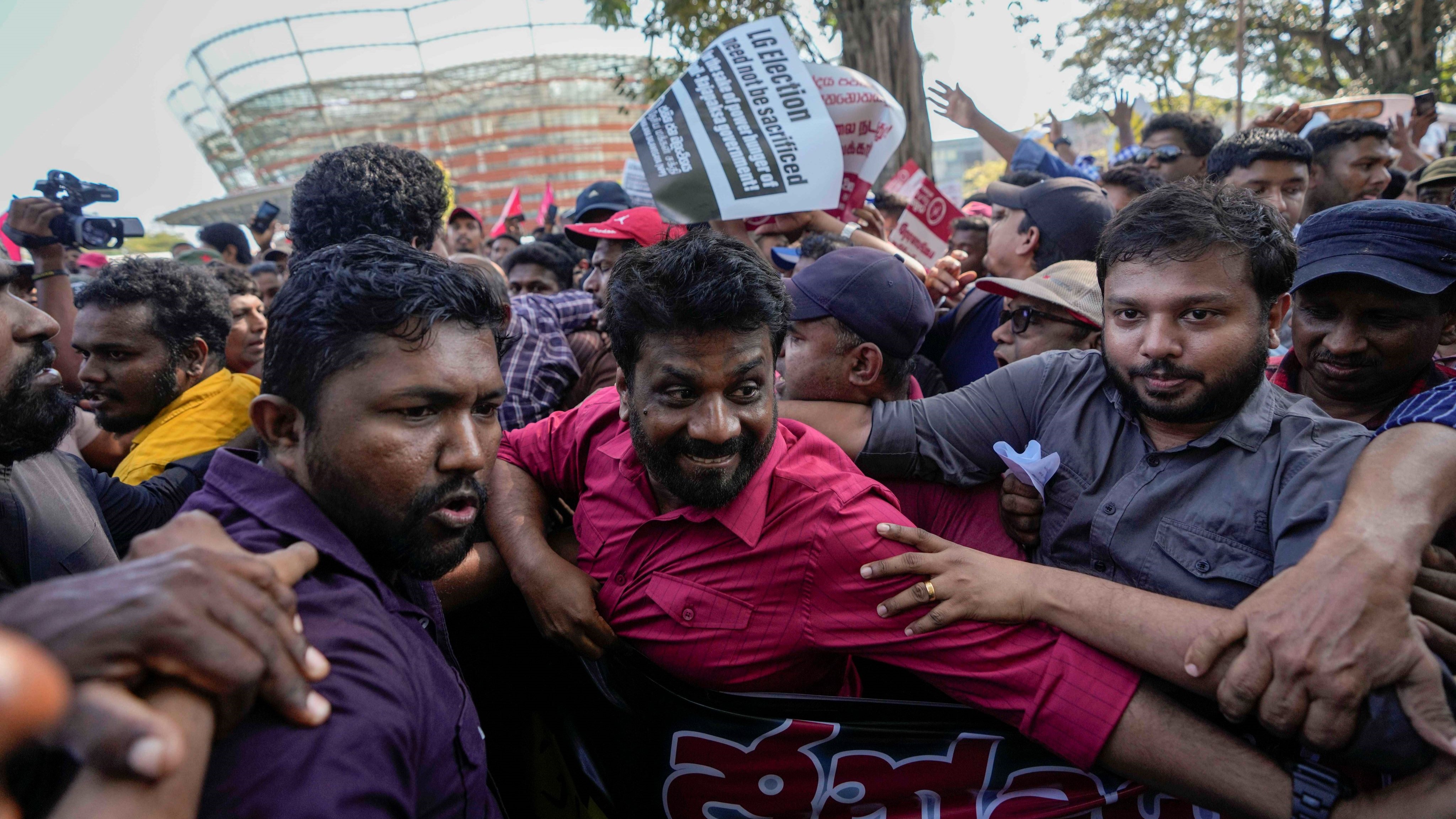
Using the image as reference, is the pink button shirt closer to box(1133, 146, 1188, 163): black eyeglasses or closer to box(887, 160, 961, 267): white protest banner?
box(887, 160, 961, 267): white protest banner

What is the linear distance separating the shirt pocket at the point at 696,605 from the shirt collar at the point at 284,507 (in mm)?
687

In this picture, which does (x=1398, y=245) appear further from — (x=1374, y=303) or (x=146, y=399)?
(x=146, y=399)

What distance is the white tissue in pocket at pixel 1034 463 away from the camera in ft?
6.81

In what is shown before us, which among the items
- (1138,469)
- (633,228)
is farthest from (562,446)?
(633,228)

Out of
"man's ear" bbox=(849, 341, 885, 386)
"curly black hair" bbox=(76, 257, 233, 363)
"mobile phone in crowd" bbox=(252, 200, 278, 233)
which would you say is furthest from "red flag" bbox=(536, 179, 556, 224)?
"man's ear" bbox=(849, 341, 885, 386)

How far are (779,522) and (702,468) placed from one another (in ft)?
0.77

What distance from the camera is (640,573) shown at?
83.3 inches

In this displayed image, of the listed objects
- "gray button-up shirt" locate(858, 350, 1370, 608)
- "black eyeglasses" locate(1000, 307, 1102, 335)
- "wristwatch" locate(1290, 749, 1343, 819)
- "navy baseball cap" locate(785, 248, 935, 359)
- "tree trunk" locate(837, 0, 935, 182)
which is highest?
"tree trunk" locate(837, 0, 935, 182)

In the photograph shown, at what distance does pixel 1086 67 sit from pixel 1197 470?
2431cm

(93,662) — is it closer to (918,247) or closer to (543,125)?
(918,247)

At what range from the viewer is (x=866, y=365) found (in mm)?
2633

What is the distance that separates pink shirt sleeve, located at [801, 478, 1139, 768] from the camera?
170 centimetres

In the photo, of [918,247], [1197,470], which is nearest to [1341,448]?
[1197,470]

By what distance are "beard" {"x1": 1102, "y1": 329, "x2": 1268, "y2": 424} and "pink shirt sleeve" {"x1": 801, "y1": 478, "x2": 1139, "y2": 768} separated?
630 millimetres
